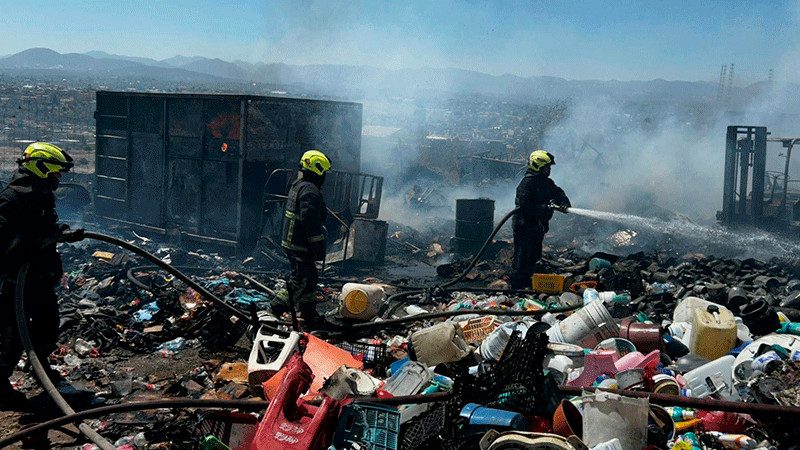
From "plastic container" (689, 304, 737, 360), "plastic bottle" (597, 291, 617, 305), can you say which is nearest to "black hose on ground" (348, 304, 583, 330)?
"plastic bottle" (597, 291, 617, 305)

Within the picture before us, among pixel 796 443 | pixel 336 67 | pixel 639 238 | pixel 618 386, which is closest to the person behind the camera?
pixel 796 443

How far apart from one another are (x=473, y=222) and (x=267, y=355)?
6566mm

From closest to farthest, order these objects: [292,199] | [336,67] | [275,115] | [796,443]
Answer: [796,443]
[292,199]
[275,115]
[336,67]

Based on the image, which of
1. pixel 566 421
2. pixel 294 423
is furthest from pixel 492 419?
pixel 294 423

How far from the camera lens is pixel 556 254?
461 inches

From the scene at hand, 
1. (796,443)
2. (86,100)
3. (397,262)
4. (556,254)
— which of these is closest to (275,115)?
(397,262)

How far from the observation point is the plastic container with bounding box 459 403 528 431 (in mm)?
3615

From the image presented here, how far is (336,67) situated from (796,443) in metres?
176

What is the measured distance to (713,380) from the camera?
463 cm

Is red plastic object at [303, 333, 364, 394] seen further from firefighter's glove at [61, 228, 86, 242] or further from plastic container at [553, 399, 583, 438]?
firefighter's glove at [61, 228, 86, 242]

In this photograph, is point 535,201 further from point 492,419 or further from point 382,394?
point 492,419

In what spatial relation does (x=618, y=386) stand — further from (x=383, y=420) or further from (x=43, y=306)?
(x=43, y=306)

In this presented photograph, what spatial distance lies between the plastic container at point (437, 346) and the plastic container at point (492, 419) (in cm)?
182

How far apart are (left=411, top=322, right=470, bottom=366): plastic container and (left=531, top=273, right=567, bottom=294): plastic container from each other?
3062 mm
